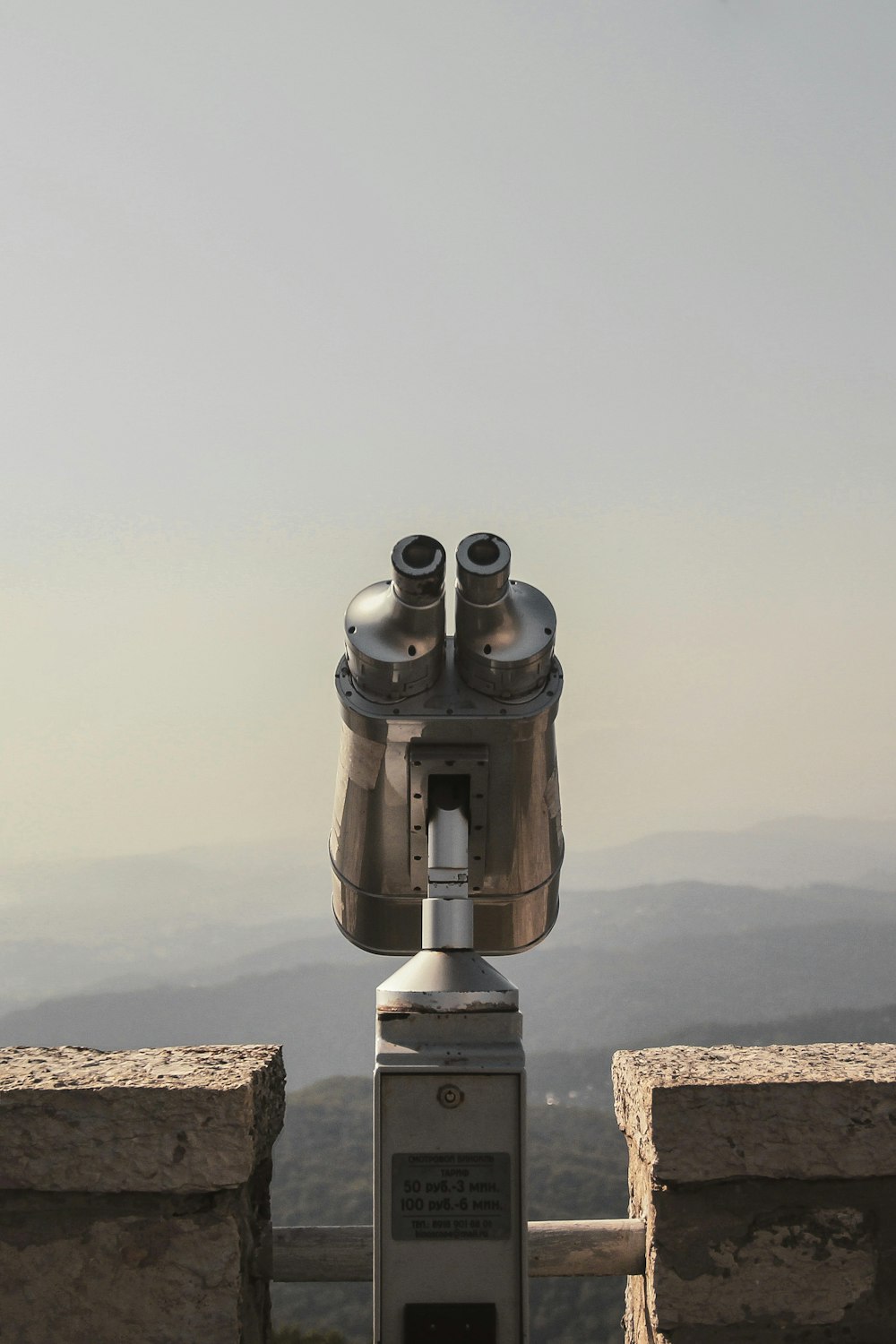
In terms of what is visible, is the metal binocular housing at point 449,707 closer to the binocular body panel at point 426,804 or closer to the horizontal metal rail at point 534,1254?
the binocular body panel at point 426,804

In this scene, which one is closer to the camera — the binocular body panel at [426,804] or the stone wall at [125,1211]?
the stone wall at [125,1211]

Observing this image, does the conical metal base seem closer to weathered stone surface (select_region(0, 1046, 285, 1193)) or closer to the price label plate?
the price label plate

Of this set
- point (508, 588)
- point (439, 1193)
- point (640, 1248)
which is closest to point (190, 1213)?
point (439, 1193)

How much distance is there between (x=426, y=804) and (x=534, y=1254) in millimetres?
1171

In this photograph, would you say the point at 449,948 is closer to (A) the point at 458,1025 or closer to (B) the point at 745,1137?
(A) the point at 458,1025

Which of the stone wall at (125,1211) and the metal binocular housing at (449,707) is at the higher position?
the metal binocular housing at (449,707)

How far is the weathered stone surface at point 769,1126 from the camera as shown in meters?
2.90

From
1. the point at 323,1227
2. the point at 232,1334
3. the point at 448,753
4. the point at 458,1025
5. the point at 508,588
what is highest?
the point at 508,588

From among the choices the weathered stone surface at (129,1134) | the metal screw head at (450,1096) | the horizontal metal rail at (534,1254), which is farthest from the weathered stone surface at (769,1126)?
the weathered stone surface at (129,1134)

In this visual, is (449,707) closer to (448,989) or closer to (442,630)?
(442,630)

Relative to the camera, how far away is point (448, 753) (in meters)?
3.18

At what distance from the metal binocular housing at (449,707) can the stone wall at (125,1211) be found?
0.85 m

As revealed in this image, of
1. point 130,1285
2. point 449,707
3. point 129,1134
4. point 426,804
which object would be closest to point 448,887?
point 426,804

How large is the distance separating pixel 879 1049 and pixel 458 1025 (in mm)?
1275
